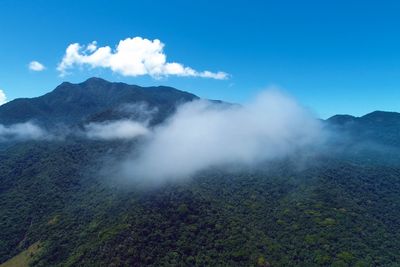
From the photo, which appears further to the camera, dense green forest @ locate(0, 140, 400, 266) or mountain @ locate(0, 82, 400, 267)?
mountain @ locate(0, 82, 400, 267)

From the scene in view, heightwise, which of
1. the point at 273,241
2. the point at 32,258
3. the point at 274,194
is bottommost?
the point at 32,258

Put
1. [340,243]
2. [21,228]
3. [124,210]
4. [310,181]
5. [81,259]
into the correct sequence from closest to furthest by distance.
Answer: [81,259]
[340,243]
[124,210]
[21,228]
[310,181]

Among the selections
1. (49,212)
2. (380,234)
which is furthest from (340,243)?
(49,212)

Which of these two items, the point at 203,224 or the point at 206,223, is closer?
the point at 203,224

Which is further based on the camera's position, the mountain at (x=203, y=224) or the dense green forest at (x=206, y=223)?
the mountain at (x=203, y=224)

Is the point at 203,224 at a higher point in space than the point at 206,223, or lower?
lower

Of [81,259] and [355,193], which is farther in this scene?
[355,193]

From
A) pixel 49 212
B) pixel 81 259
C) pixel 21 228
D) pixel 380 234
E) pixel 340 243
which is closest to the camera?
pixel 81 259

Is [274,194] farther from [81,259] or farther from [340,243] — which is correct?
[81,259]
